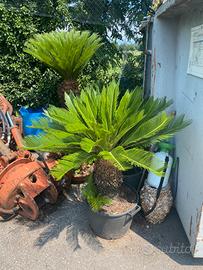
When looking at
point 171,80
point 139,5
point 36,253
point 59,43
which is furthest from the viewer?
point 139,5

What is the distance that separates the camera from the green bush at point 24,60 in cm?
528

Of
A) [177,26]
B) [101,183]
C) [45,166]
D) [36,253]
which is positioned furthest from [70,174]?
[177,26]

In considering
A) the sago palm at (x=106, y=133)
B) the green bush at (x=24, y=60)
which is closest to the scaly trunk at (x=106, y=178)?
the sago palm at (x=106, y=133)

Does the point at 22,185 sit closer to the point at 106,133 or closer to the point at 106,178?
the point at 106,178

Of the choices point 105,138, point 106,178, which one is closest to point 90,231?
point 106,178

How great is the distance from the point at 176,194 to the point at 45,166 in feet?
6.00

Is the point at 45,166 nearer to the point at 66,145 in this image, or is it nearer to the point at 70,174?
the point at 70,174

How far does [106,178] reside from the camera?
3.09m

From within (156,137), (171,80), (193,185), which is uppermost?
(171,80)

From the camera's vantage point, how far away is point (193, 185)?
301 cm

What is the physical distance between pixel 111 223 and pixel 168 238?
28.6 inches

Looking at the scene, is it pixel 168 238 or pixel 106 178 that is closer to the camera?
pixel 106 178

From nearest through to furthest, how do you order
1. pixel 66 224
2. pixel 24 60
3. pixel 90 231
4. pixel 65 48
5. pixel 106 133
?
pixel 106 133, pixel 90 231, pixel 66 224, pixel 65 48, pixel 24 60

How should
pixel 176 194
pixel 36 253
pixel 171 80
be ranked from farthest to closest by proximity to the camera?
1. pixel 171 80
2. pixel 176 194
3. pixel 36 253
